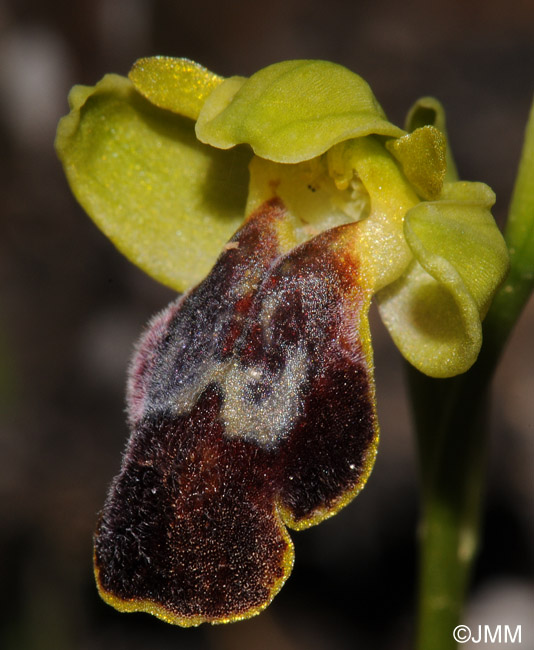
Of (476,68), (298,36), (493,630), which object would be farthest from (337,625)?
(298,36)

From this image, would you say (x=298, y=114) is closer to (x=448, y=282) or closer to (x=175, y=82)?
(x=175, y=82)

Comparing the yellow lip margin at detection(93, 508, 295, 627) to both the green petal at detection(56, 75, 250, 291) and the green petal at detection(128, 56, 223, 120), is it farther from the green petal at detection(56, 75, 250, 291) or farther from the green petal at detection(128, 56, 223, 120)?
the green petal at detection(128, 56, 223, 120)

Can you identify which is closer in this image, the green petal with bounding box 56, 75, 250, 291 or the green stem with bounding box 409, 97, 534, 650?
the green stem with bounding box 409, 97, 534, 650

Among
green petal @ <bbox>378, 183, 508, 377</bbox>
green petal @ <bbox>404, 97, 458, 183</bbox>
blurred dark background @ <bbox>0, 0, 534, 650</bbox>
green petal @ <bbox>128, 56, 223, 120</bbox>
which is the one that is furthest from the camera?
blurred dark background @ <bbox>0, 0, 534, 650</bbox>

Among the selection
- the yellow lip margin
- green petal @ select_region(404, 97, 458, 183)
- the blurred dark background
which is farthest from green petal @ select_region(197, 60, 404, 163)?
the blurred dark background

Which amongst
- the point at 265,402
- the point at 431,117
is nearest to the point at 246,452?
the point at 265,402

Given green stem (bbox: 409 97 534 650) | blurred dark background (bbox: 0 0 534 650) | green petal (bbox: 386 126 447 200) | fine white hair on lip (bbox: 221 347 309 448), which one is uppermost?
green petal (bbox: 386 126 447 200)

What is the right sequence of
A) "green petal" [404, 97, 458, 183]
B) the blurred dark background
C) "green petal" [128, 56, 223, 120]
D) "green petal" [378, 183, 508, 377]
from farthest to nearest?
the blurred dark background
"green petal" [404, 97, 458, 183]
"green petal" [128, 56, 223, 120]
"green petal" [378, 183, 508, 377]
